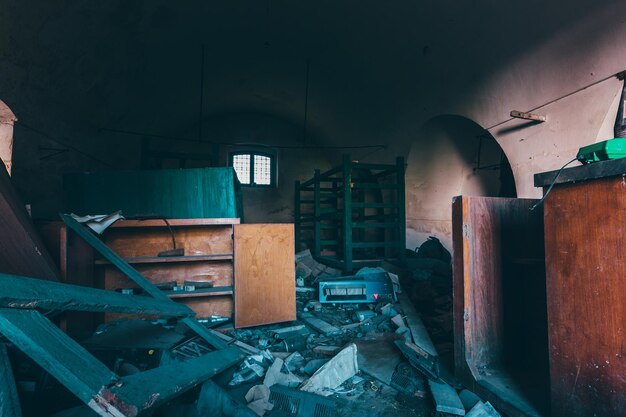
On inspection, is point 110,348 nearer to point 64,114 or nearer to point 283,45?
point 64,114

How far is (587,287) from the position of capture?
1.63 metres

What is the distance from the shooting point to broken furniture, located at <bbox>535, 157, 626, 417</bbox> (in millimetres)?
1510

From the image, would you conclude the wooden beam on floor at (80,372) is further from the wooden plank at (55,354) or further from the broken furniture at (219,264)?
the broken furniture at (219,264)

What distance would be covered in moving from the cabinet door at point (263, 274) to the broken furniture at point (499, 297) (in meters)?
2.00

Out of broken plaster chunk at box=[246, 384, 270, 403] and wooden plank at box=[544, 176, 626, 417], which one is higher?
wooden plank at box=[544, 176, 626, 417]

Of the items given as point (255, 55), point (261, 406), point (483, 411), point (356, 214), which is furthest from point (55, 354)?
point (356, 214)

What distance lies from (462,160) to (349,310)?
466 centimetres

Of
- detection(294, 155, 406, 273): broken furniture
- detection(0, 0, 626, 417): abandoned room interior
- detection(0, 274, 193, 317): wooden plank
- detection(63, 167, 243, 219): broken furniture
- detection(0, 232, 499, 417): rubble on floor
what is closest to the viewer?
detection(0, 274, 193, 317): wooden plank

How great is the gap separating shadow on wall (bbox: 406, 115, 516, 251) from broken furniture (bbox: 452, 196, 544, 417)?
186 inches

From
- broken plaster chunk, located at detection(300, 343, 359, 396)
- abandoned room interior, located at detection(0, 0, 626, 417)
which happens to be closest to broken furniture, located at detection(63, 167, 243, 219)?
abandoned room interior, located at detection(0, 0, 626, 417)

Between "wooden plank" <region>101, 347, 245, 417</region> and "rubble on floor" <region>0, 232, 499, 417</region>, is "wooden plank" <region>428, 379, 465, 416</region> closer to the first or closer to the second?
"rubble on floor" <region>0, 232, 499, 417</region>

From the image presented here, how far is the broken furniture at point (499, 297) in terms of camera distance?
228 centimetres

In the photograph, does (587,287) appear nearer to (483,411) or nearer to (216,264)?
(483,411)

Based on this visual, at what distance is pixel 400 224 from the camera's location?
20.6 feet
